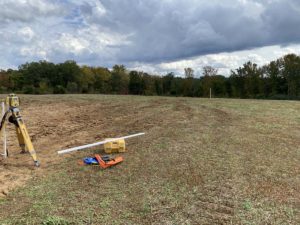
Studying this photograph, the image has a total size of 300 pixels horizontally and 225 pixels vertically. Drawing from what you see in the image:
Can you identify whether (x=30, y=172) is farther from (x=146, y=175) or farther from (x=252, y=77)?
(x=252, y=77)

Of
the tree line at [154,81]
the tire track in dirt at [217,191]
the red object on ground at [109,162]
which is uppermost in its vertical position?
the tree line at [154,81]

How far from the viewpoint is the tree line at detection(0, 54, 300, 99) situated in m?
38.9

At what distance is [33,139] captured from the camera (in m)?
6.91

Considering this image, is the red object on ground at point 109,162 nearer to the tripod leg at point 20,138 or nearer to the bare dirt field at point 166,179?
the bare dirt field at point 166,179

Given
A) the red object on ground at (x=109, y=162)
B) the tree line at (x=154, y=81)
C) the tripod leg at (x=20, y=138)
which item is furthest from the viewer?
the tree line at (x=154, y=81)

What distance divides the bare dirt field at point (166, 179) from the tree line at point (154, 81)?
30921 millimetres

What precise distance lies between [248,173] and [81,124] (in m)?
5.65

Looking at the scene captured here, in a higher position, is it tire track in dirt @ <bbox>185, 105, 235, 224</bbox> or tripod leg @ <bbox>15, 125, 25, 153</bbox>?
tripod leg @ <bbox>15, 125, 25, 153</bbox>

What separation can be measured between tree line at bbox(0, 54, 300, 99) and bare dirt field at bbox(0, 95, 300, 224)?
101 feet

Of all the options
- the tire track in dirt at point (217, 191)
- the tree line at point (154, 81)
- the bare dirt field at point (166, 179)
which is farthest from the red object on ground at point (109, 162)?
the tree line at point (154, 81)

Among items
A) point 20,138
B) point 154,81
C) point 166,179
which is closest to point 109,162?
point 166,179

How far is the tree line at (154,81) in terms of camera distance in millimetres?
38906

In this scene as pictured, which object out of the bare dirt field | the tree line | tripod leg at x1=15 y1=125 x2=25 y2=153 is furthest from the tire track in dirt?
the tree line

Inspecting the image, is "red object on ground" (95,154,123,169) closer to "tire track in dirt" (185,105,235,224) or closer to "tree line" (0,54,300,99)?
"tire track in dirt" (185,105,235,224)
